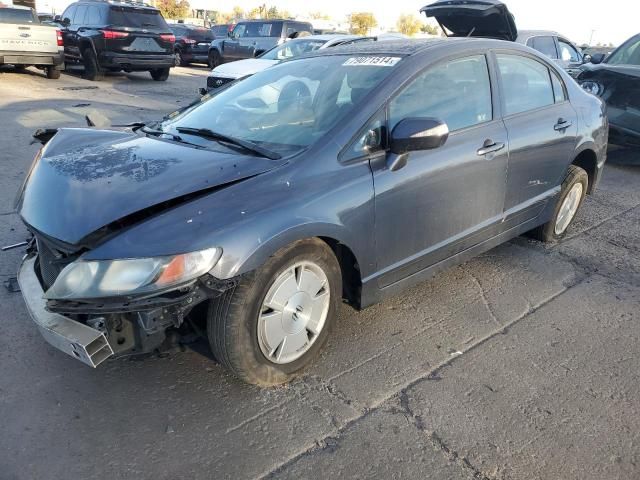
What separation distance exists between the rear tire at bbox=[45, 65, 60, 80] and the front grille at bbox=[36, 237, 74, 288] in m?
12.3

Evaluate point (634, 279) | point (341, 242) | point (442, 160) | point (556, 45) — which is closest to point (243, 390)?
point (341, 242)

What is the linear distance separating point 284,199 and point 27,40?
12.5m

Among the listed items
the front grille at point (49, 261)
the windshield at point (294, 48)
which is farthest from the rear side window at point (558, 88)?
the windshield at point (294, 48)

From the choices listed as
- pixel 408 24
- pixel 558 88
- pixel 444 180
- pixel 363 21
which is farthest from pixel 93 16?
pixel 408 24

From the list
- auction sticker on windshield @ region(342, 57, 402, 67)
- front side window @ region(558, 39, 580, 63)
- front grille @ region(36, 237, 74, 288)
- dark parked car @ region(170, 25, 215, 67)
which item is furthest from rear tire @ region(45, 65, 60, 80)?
front grille @ region(36, 237, 74, 288)

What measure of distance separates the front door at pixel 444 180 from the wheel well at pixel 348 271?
155 mm

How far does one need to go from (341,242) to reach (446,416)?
0.96 m

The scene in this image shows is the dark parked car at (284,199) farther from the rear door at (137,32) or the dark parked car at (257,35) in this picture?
the dark parked car at (257,35)

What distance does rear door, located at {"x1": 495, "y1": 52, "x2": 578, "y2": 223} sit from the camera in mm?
3678

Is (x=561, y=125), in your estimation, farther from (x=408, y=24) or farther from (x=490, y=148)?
(x=408, y=24)

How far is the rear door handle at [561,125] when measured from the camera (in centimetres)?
404

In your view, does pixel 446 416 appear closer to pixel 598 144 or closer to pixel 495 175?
pixel 495 175

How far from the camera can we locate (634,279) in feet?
13.2

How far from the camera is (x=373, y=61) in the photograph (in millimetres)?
3195
